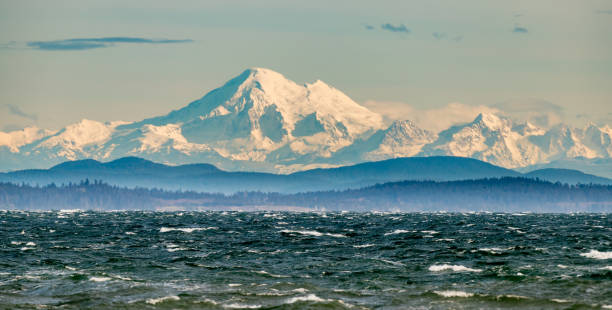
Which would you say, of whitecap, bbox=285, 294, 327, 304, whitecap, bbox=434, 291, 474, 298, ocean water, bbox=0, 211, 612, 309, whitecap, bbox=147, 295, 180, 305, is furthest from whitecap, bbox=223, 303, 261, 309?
whitecap, bbox=434, 291, 474, 298

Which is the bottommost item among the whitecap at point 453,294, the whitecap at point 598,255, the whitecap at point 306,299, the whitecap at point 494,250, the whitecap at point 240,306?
the whitecap at point 240,306

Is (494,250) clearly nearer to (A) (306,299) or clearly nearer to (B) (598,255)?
(B) (598,255)

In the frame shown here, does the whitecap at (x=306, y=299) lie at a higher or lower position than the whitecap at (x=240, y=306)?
higher

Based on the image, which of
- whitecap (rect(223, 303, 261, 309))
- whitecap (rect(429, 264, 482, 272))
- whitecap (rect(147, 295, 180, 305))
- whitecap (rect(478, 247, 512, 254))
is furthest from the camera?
whitecap (rect(478, 247, 512, 254))

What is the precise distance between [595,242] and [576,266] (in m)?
36.0

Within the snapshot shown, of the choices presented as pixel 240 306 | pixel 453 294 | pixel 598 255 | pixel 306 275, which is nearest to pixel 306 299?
pixel 240 306

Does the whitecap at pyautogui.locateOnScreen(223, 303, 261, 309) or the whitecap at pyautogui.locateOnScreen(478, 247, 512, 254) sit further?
the whitecap at pyautogui.locateOnScreen(478, 247, 512, 254)

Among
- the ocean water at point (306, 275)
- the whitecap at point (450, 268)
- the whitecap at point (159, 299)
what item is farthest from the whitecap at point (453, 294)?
the whitecap at point (159, 299)

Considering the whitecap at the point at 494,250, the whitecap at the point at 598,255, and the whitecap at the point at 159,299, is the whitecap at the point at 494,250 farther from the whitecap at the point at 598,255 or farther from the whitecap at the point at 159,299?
the whitecap at the point at 159,299

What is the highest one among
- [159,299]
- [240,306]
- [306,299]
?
[306,299]

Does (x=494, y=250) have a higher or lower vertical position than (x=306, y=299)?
higher

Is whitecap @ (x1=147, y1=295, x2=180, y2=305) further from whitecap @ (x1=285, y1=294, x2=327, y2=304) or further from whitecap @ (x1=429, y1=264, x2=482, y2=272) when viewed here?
whitecap @ (x1=429, y1=264, x2=482, y2=272)

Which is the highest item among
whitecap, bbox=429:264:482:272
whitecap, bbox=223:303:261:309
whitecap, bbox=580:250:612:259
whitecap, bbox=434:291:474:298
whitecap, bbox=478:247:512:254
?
whitecap, bbox=478:247:512:254

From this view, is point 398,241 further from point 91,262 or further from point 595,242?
point 91,262
